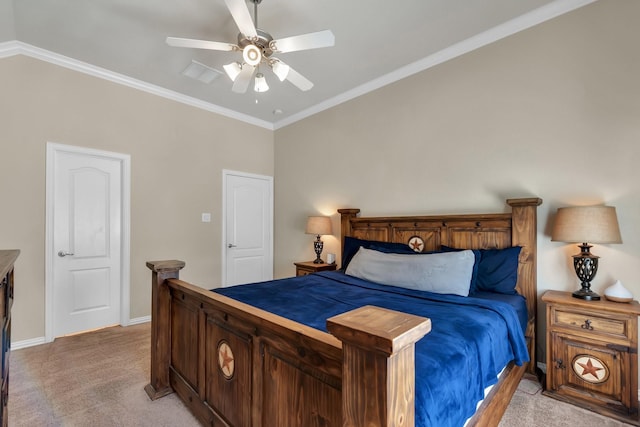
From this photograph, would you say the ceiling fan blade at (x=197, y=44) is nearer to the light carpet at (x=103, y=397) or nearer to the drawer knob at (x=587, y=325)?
the light carpet at (x=103, y=397)

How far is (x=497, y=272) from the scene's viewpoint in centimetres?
237

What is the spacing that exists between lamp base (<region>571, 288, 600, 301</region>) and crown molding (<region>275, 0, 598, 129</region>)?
210cm

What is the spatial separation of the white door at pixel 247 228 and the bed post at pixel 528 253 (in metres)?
3.42

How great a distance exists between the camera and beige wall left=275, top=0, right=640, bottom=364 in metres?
2.10

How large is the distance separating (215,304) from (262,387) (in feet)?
1.69

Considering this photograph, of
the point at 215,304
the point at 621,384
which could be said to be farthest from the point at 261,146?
the point at 621,384

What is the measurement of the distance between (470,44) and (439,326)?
8.58 feet

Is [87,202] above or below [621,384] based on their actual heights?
above

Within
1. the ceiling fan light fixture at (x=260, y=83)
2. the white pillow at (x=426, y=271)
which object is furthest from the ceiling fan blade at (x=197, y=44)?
the white pillow at (x=426, y=271)

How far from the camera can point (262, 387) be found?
1312 mm

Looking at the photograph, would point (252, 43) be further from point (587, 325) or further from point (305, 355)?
point (587, 325)

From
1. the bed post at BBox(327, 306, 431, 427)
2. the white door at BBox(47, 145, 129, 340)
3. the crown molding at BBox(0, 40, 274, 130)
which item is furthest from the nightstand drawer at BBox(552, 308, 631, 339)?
the crown molding at BBox(0, 40, 274, 130)

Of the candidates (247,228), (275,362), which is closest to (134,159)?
(247,228)

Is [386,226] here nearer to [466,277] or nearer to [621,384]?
[466,277]
